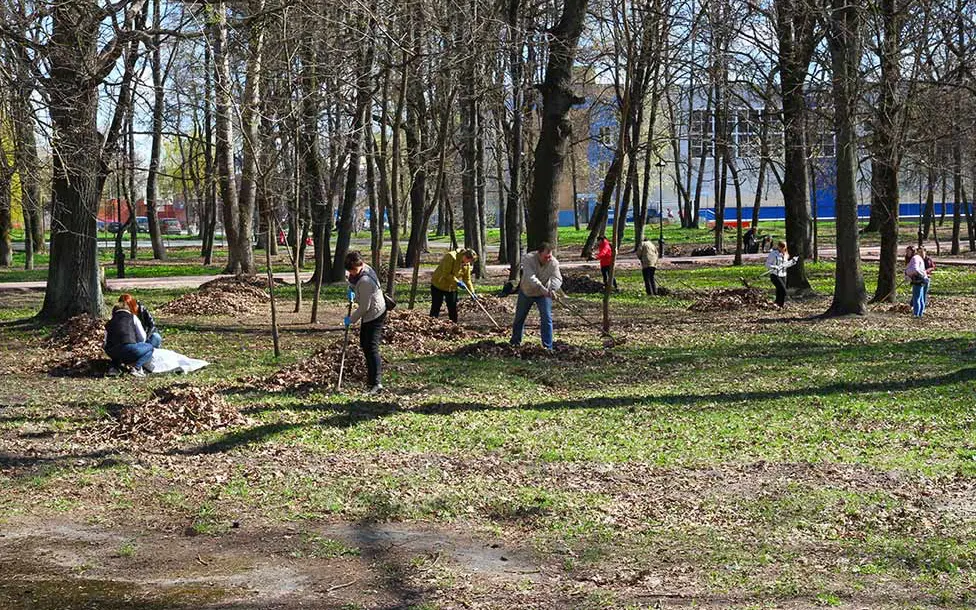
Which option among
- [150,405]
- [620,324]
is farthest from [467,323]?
[150,405]

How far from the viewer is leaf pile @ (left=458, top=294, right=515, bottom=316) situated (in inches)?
830

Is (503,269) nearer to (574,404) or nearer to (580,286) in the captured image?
(580,286)

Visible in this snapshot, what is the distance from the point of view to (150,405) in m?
10.7

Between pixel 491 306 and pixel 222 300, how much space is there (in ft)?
16.8

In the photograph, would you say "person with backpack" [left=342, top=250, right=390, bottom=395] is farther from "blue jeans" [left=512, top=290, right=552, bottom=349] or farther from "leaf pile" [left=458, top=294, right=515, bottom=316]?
"leaf pile" [left=458, top=294, right=515, bottom=316]

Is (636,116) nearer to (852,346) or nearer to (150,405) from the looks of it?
(852,346)

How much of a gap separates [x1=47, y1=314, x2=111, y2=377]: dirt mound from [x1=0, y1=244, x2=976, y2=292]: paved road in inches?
Answer: 470

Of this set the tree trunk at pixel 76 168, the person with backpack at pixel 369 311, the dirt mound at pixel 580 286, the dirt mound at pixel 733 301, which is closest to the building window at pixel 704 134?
the dirt mound at pixel 733 301

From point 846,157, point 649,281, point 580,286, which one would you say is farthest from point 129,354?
point 649,281

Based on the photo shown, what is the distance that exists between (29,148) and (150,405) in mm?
4631

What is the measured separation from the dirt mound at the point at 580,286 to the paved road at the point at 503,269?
19.7 ft

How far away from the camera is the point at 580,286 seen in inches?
1003

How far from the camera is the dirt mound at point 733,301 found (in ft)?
72.5

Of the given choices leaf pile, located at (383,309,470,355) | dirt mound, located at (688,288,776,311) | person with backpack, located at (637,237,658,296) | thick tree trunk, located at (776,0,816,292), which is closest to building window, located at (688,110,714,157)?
thick tree trunk, located at (776,0,816,292)
